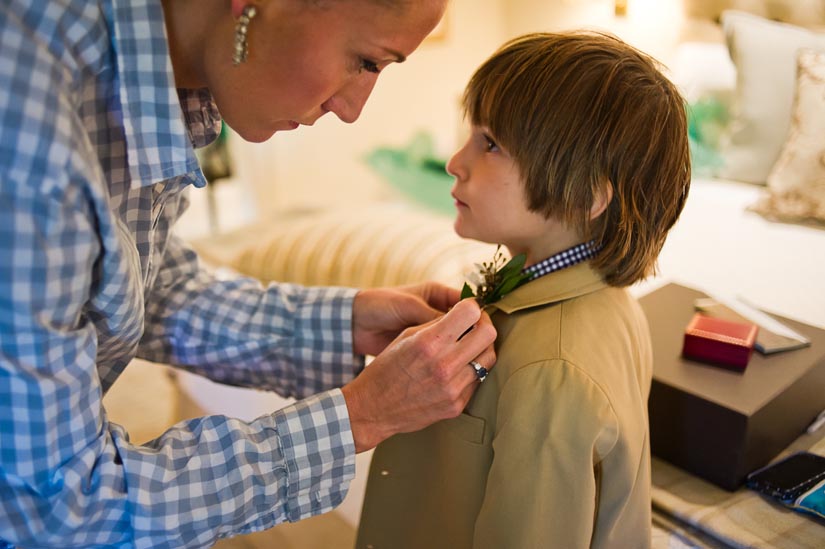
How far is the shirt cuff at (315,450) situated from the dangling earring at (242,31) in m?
0.39

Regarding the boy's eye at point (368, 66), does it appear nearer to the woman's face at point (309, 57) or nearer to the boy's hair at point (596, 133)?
the woman's face at point (309, 57)

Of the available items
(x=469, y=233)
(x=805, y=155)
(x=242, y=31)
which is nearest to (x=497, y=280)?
(x=469, y=233)

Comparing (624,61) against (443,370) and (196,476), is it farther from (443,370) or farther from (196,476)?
(196,476)

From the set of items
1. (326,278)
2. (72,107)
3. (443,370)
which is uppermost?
(72,107)

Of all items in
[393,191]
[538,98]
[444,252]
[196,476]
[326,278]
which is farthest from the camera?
[393,191]

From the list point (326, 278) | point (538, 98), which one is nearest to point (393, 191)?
point (326, 278)

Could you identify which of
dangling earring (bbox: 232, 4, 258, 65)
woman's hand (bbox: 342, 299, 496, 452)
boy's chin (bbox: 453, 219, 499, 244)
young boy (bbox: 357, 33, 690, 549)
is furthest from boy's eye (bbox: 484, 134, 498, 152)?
dangling earring (bbox: 232, 4, 258, 65)

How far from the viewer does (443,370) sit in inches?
33.4

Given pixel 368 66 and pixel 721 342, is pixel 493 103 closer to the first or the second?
pixel 368 66

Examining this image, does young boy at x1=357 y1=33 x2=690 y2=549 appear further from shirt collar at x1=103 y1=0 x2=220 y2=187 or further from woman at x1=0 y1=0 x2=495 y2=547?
shirt collar at x1=103 y1=0 x2=220 y2=187

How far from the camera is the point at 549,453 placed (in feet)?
2.72

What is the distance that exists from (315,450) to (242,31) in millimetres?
458

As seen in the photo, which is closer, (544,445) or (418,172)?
(544,445)

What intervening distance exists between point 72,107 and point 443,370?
47 cm
